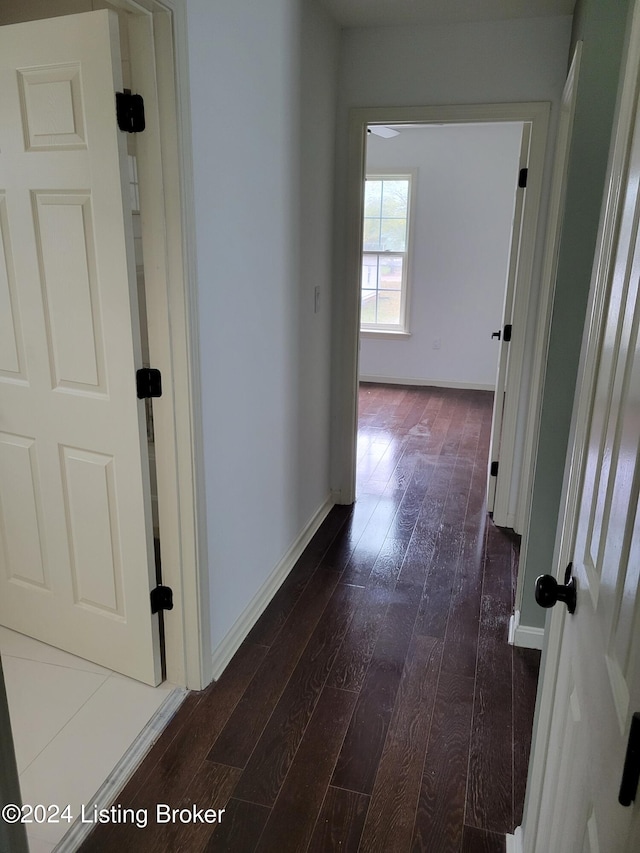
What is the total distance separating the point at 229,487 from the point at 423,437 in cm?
303

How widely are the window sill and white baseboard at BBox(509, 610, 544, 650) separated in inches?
179

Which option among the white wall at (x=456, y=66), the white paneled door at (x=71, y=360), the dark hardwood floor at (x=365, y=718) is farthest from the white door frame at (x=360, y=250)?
the white paneled door at (x=71, y=360)

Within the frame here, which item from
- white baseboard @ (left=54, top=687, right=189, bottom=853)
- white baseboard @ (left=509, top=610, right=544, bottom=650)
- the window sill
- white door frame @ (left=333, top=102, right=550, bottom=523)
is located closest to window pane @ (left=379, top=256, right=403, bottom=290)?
the window sill

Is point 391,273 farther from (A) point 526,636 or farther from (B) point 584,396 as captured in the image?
(B) point 584,396

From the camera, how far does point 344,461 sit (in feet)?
12.0

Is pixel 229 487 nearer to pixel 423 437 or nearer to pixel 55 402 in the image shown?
pixel 55 402

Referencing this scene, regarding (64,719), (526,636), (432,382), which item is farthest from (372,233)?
(64,719)

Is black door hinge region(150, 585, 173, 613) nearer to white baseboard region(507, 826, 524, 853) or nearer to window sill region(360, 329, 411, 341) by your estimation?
white baseboard region(507, 826, 524, 853)

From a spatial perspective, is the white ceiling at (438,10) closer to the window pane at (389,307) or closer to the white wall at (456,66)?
the white wall at (456,66)

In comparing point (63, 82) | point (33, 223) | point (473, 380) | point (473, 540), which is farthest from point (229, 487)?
point (473, 380)

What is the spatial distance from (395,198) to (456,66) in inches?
137

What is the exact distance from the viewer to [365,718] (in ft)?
6.61

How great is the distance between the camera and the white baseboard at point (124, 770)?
156 centimetres

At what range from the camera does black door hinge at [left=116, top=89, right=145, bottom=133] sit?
1.63 m
